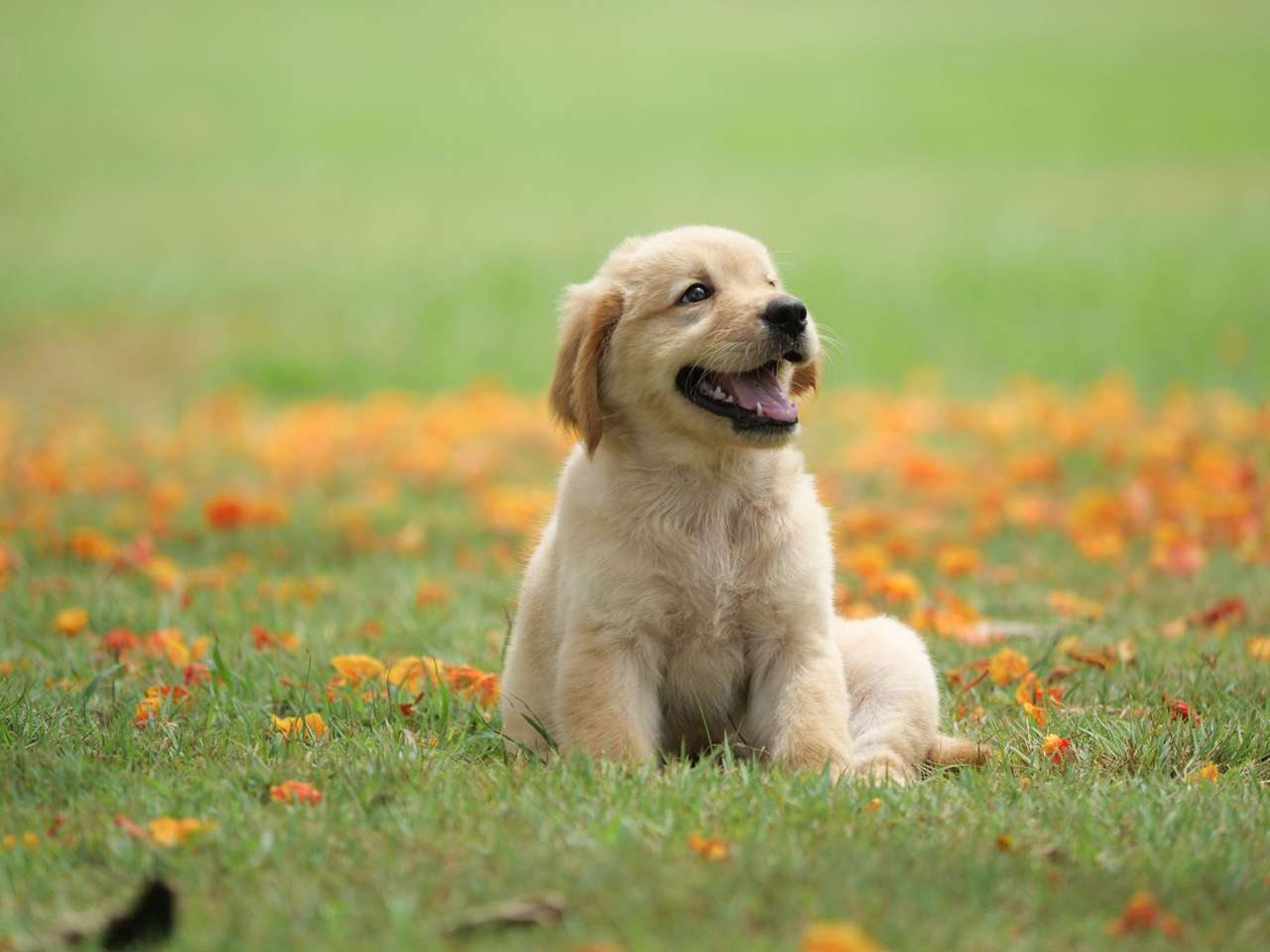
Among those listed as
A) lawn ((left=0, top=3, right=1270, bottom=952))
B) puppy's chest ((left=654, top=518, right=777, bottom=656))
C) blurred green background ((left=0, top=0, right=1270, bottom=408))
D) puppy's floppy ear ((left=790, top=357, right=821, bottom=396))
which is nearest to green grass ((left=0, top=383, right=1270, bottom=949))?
lawn ((left=0, top=3, right=1270, bottom=952))

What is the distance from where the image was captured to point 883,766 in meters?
3.85

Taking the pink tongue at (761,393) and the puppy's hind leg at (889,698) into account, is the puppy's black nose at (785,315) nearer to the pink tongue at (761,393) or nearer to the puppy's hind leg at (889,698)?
the pink tongue at (761,393)

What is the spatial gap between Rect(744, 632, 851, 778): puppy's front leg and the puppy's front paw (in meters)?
0.05

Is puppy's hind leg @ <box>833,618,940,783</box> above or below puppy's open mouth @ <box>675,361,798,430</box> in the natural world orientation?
below

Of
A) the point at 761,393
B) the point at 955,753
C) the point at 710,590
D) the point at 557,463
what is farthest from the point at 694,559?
the point at 557,463

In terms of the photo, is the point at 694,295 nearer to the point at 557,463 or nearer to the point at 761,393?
the point at 761,393

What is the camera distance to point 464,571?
Answer: 682 centimetres

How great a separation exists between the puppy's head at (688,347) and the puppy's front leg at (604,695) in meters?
0.56

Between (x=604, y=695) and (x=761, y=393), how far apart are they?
0.93m

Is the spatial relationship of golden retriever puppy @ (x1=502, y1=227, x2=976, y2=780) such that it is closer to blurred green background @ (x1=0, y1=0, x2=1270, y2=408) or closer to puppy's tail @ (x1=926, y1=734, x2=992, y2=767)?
puppy's tail @ (x1=926, y1=734, x2=992, y2=767)

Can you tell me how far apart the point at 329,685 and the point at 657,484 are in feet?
3.72

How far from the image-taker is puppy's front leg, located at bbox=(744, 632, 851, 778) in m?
3.77

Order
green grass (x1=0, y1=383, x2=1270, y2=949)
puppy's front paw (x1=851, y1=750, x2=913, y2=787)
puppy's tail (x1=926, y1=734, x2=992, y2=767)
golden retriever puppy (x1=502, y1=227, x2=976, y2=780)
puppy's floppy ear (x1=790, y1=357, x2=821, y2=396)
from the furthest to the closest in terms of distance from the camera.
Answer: puppy's floppy ear (x1=790, y1=357, x2=821, y2=396) < puppy's tail (x1=926, y1=734, x2=992, y2=767) < golden retriever puppy (x1=502, y1=227, x2=976, y2=780) < puppy's front paw (x1=851, y1=750, x2=913, y2=787) < green grass (x1=0, y1=383, x2=1270, y2=949)

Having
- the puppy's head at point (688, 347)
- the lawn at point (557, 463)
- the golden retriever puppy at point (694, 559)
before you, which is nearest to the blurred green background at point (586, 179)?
the lawn at point (557, 463)
